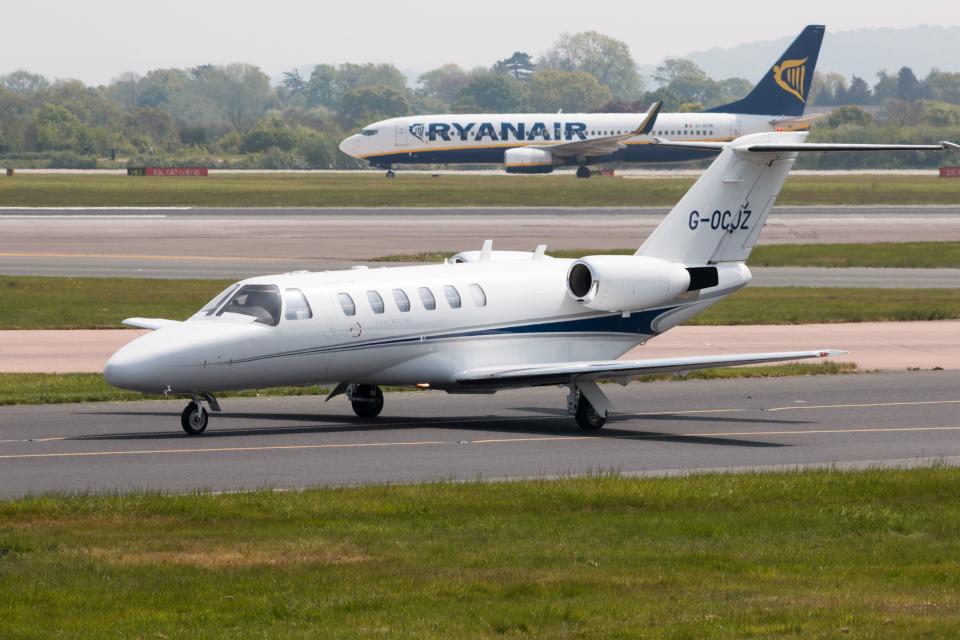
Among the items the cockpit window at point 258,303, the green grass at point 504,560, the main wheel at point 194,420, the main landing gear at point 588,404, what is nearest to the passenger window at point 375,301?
the cockpit window at point 258,303

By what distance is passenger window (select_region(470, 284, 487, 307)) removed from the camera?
23.9m

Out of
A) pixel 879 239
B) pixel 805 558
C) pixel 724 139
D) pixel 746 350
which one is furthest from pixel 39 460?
pixel 724 139

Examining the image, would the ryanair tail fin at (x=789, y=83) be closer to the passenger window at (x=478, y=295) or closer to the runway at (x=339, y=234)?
the runway at (x=339, y=234)

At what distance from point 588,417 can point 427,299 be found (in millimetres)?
3008

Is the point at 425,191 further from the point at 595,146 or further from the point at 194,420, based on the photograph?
the point at 194,420

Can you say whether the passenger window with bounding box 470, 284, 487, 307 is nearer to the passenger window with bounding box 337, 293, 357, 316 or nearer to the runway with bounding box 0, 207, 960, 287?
the passenger window with bounding box 337, 293, 357, 316

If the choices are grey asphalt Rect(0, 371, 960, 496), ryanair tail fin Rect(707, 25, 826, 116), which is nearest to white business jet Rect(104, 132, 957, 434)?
grey asphalt Rect(0, 371, 960, 496)

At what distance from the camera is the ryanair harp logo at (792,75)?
106 meters

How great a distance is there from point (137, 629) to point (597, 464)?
385 inches

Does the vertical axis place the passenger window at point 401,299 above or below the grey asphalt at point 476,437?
above

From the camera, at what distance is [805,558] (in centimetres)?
1357

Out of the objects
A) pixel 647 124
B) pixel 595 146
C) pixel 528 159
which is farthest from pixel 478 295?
pixel 595 146

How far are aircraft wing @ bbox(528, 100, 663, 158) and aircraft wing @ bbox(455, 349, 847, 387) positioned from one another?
3267 inches

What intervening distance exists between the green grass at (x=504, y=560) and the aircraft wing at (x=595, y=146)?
89276 millimetres
